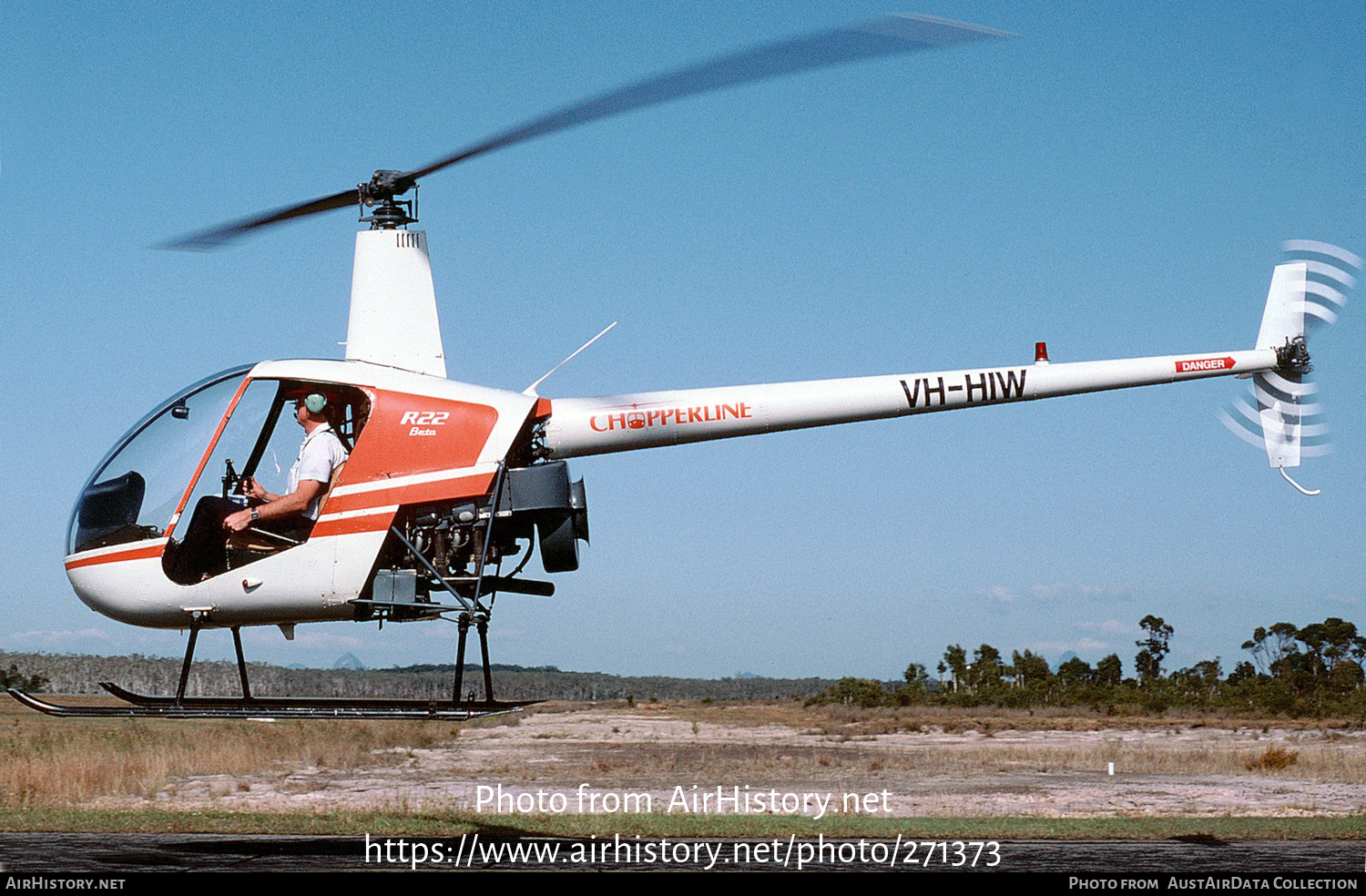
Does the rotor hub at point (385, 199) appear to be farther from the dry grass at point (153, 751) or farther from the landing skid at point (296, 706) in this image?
the dry grass at point (153, 751)

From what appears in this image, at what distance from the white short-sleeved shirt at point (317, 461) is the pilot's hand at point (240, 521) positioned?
396 mm

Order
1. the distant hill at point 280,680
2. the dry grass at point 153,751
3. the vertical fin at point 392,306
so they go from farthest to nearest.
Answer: the distant hill at point 280,680 → the dry grass at point 153,751 → the vertical fin at point 392,306

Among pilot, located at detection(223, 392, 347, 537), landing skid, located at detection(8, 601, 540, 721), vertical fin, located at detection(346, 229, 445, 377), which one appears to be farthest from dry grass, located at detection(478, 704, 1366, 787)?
pilot, located at detection(223, 392, 347, 537)

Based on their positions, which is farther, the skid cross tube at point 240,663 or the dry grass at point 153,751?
the dry grass at point 153,751

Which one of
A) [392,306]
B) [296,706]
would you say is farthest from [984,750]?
[296,706]

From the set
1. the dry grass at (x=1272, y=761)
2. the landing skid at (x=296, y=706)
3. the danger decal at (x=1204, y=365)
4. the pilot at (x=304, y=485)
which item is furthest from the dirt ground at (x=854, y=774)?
the pilot at (x=304, y=485)

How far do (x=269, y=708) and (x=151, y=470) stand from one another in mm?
2353

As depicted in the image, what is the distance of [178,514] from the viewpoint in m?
10.8

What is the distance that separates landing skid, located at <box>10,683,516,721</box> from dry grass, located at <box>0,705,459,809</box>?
14.3 metres

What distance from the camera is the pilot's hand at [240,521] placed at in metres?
10.8

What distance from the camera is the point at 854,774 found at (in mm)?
33531

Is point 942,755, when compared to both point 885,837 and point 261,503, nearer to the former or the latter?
point 885,837

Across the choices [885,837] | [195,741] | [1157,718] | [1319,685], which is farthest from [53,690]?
[885,837]

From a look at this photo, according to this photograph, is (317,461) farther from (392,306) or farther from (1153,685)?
(1153,685)
